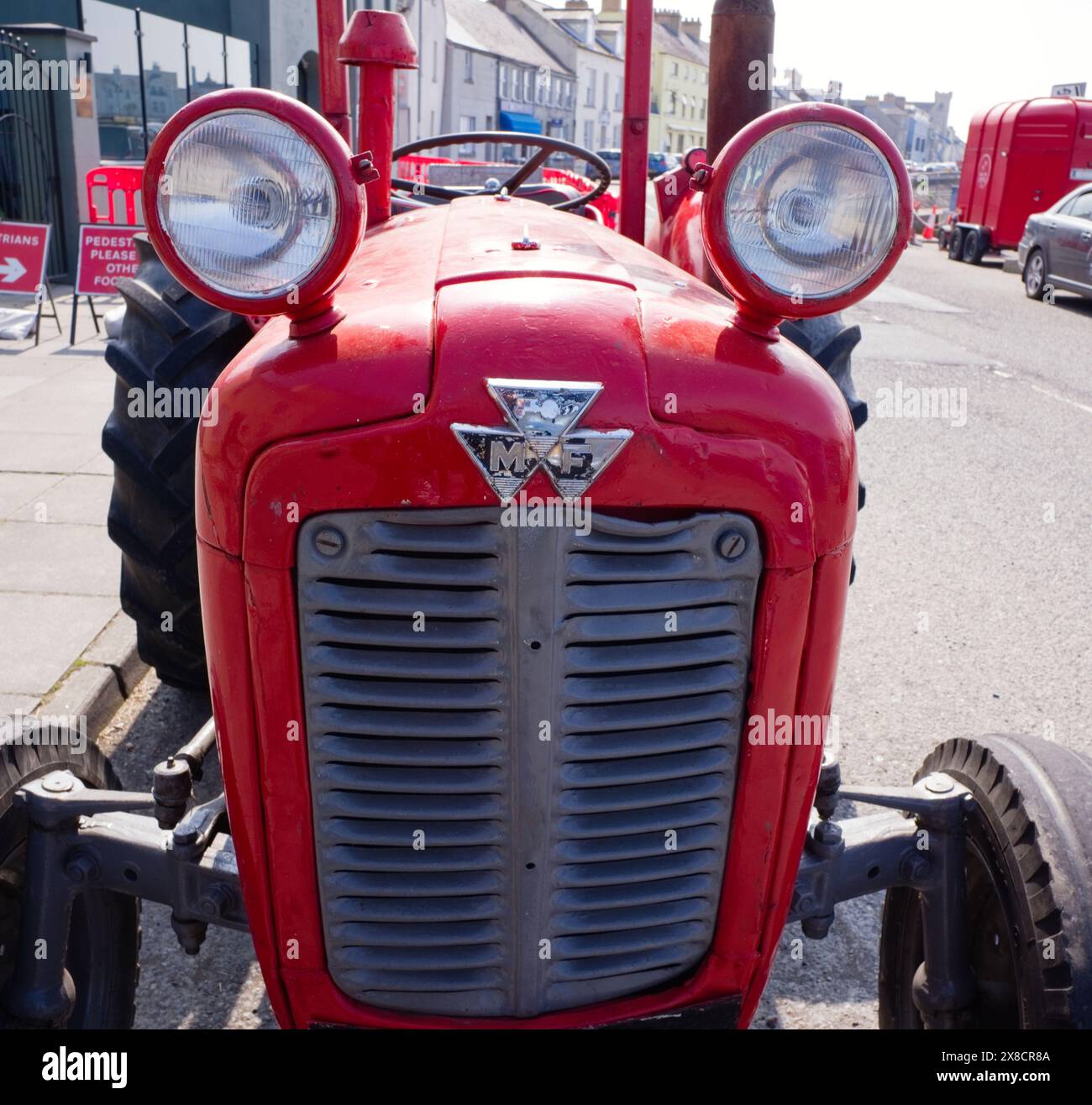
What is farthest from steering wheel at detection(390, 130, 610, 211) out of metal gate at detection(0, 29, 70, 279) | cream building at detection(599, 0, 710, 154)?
cream building at detection(599, 0, 710, 154)

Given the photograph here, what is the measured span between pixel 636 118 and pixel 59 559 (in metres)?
3.09

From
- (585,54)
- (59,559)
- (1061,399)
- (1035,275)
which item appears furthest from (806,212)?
(585,54)

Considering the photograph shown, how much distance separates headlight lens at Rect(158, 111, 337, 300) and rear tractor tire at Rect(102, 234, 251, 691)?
46.6 inches

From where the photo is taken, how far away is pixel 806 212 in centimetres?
171

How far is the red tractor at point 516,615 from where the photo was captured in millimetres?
1580

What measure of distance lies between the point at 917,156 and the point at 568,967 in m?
98.7

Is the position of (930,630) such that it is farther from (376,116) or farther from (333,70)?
(333,70)

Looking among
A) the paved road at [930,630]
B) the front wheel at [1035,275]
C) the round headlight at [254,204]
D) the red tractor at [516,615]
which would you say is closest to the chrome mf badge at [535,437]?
the red tractor at [516,615]

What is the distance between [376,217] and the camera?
2877mm

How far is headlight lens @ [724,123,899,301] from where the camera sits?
169cm

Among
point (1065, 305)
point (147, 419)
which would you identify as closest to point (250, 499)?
point (147, 419)

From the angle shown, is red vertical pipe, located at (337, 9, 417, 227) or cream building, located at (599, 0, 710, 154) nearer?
red vertical pipe, located at (337, 9, 417, 227)

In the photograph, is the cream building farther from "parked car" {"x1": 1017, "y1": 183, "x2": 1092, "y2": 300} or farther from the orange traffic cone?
"parked car" {"x1": 1017, "y1": 183, "x2": 1092, "y2": 300}

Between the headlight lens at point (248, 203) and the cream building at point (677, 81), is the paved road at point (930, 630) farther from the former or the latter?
the cream building at point (677, 81)
